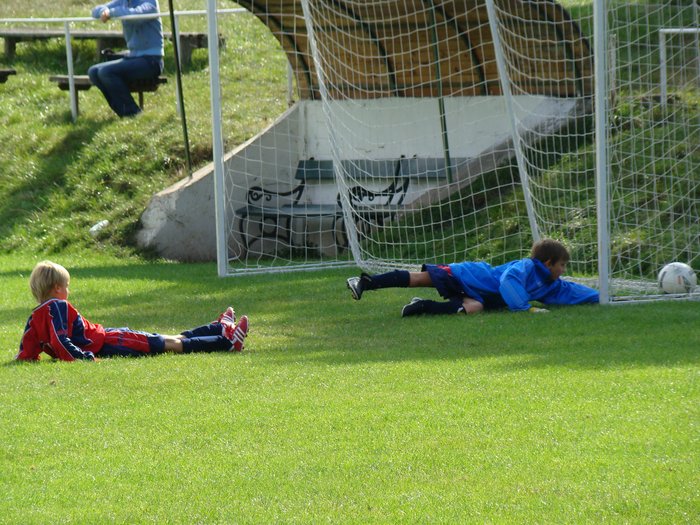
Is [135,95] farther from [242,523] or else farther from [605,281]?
[242,523]

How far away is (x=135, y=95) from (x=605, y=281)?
11086 millimetres

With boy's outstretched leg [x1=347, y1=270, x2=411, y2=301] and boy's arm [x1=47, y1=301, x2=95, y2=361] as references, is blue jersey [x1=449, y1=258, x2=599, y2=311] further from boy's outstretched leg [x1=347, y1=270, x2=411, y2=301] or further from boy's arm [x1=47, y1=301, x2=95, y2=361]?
boy's arm [x1=47, y1=301, x2=95, y2=361]

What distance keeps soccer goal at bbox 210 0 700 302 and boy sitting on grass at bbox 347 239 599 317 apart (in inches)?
77.6

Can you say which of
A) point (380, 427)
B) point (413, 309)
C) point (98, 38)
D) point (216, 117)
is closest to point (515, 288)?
point (413, 309)

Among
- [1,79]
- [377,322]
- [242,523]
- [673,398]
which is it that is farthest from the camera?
[1,79]

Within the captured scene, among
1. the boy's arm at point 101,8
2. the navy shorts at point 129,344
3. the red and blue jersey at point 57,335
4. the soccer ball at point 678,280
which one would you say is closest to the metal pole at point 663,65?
the soccer ball at point 678,280

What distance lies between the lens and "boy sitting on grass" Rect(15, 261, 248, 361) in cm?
739

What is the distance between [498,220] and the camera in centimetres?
1262

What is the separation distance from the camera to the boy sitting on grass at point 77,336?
24.2 feet

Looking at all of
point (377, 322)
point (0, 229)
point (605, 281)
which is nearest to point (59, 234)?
point (0, 229)

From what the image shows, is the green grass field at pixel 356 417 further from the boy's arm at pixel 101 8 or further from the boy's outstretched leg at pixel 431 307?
the boy's arm at pixel 101 8

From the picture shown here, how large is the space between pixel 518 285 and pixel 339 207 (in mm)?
5454

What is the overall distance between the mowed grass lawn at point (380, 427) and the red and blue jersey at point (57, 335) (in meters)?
0.16

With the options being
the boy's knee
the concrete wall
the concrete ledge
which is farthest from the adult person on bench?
the boy's knee
